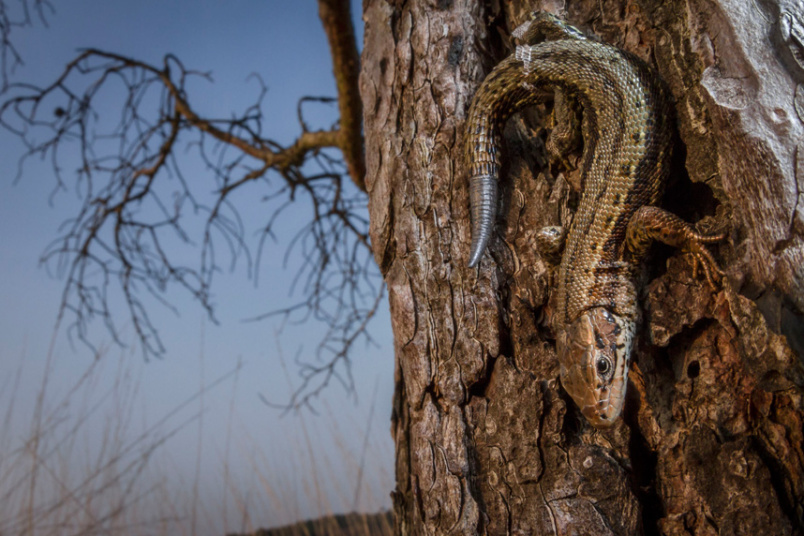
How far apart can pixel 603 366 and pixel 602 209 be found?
1.65 feet

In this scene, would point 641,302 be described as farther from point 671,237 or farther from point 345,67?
point 345,67

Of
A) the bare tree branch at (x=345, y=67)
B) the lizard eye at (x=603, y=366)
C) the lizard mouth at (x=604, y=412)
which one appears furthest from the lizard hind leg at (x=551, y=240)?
the bare tree branch at (x=345, y=67)

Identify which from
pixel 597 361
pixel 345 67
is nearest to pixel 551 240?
pixel 597 361

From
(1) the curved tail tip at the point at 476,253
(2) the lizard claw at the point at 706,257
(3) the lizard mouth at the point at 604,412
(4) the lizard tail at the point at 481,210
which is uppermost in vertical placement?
(4) the lizard tail at the point at 481,210

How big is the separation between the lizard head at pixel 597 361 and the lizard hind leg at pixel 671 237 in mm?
246

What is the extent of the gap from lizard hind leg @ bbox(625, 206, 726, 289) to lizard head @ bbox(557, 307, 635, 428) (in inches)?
9.7

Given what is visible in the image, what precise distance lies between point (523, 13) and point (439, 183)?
0.79 metres

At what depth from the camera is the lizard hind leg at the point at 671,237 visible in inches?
66.4

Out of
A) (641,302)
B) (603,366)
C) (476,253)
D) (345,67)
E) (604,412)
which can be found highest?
(345,67)

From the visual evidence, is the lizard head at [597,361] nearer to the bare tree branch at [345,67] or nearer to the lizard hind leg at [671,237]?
the lizard hind leg at [671,237]

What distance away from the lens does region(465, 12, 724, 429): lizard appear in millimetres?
1815

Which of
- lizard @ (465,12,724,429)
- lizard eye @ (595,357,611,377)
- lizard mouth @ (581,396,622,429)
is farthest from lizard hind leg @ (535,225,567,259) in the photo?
lizard mouth @ (581,396,622,429)

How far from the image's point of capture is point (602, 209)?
192 cm

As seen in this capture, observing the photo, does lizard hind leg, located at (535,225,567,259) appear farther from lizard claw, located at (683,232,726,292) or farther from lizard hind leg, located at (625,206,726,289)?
lizard claw, located at (683,232,726,292)
